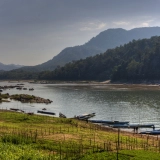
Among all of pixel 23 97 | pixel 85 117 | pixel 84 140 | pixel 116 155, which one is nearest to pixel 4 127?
pixel 84 140

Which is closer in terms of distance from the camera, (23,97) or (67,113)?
(67,113)

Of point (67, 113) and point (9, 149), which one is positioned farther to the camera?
point (67, 113)

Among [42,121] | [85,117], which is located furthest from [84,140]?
[85,117]

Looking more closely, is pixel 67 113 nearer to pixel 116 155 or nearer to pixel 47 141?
pixel 47 141

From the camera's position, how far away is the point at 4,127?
43688mm

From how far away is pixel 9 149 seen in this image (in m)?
30.2

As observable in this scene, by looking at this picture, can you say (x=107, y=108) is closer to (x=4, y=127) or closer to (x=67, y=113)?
(x=67, y=113)

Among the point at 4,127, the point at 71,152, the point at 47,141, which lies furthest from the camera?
the point at 4,127

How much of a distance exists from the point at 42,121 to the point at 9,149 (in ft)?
79.8

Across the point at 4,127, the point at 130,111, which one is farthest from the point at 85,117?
the point at 4,127

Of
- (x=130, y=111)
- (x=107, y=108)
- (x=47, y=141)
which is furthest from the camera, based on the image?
(x=107, y=108)

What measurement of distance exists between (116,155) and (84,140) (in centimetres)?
943

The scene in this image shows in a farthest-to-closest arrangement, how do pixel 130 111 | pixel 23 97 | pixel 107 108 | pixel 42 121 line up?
1. pixel 23 97
2. pixel 107 108
3. pixel 130 111
4. pixel 42 121

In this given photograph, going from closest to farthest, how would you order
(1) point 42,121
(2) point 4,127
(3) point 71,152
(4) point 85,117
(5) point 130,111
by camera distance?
(3) point 71,152
(2) point 4,127
(1) point 42,121
(4) point 85,117
(5) point 130,111
